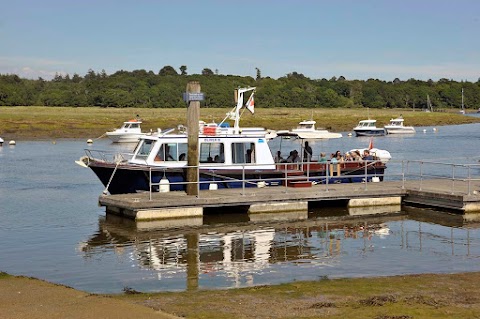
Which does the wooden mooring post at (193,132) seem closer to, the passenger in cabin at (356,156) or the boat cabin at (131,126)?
the passenger in cabin at (356,156)

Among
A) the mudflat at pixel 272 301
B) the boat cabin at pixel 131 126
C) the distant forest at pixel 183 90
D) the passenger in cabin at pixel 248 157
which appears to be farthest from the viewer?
the distant forest at pixel 183 90

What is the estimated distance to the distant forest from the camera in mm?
150500

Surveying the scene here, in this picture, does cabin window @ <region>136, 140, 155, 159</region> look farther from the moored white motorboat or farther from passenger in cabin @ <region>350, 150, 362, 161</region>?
passenger in cabin @ <region>350, 150, 362, 161</region>

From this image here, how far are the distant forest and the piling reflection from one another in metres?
120

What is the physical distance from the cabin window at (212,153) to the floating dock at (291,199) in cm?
142

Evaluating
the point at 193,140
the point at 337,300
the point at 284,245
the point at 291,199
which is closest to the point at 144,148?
the point at 193,140

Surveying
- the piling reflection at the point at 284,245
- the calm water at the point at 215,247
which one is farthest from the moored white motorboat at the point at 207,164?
the piling reflection at the point at 284,245

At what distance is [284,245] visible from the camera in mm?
21188

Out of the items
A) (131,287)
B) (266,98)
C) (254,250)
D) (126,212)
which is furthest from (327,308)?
(266,98)

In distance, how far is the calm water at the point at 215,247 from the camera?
17.1 meters

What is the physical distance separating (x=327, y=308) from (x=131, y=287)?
15.6 ft

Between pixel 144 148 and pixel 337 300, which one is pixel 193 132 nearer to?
pixel 144 148

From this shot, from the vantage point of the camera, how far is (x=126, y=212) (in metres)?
24.8

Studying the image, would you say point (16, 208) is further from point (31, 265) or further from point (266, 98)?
point (266, 98)
